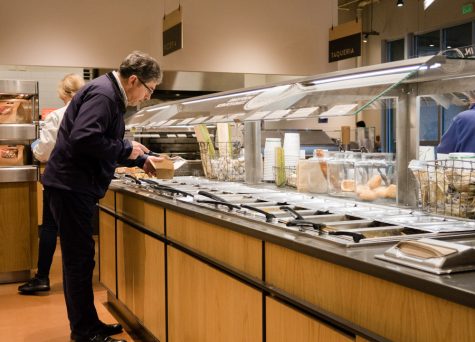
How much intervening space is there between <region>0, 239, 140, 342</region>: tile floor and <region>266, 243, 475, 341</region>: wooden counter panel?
2.25 meters

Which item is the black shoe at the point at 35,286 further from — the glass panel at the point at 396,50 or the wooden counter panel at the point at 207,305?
the glass panel at the point at 396,50

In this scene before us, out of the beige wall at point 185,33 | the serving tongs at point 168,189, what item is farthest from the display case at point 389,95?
the beige wall at point 185,33

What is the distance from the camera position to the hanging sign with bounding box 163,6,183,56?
697 cm

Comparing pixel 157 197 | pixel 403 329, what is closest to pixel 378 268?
pixel 403 329

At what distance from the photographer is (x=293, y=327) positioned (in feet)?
6.88

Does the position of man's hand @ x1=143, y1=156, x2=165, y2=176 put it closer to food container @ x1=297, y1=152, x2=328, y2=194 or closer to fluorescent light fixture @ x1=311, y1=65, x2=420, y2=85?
food container @ x1=297, y1=152, x2=328, y2=194

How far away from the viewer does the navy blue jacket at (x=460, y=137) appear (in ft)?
12.0

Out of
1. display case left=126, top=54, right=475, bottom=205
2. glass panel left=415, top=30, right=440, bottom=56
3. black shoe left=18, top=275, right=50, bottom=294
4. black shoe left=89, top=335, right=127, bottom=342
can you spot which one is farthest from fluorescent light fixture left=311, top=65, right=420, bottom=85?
glass panel left=415, top=30, right=440, bottom=56

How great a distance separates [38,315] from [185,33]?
4584 mm

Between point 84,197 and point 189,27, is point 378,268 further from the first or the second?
point 189,27

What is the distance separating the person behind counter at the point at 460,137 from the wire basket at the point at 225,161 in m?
1.29

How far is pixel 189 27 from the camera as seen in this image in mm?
8148

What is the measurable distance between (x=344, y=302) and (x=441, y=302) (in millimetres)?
413

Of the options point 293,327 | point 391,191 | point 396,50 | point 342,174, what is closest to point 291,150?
point 342,174
